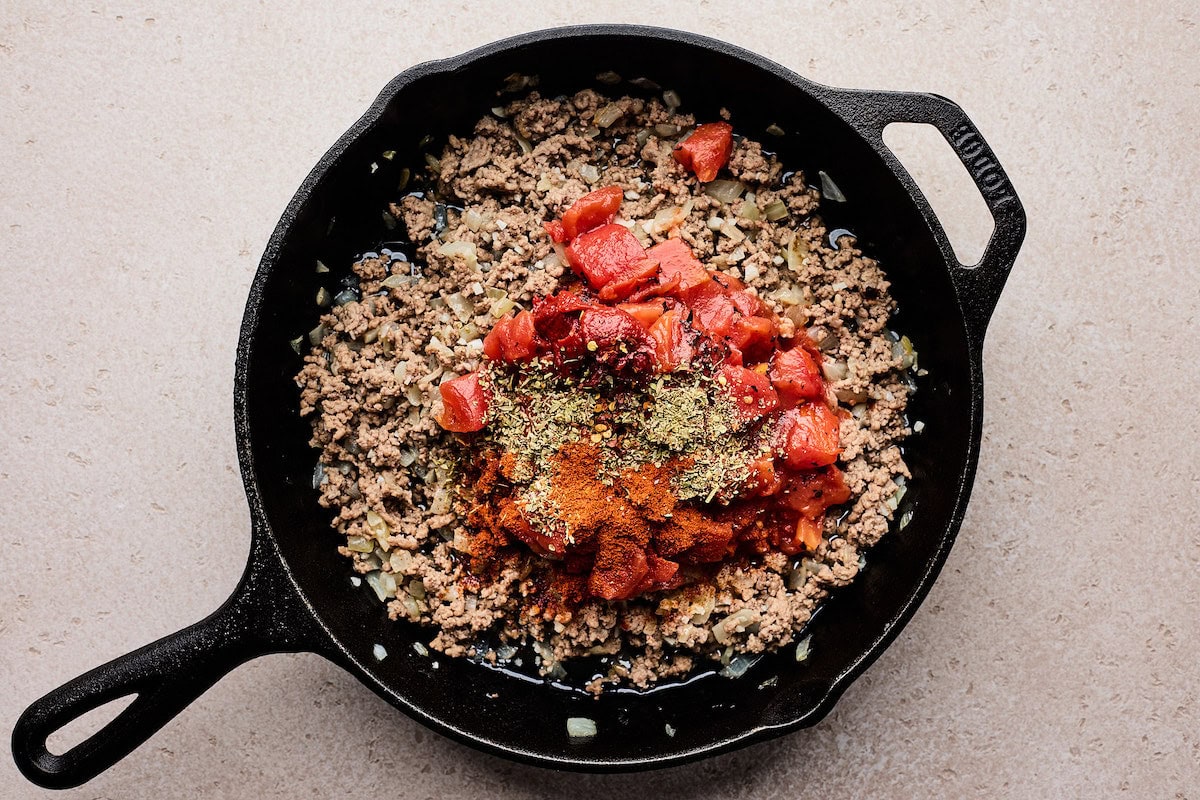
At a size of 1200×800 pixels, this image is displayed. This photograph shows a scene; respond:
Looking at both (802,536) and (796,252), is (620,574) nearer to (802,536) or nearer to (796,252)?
(802,536)

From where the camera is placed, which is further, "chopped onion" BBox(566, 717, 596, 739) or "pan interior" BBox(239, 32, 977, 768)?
"chopped onion" BBox(566, 717, 596, 739)

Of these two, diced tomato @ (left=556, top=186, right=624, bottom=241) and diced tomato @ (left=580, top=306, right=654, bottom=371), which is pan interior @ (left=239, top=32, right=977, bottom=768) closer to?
diced tomato @ (left=556, top=186, right=624, bottom=241)

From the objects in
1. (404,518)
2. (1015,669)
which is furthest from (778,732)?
(404,518)

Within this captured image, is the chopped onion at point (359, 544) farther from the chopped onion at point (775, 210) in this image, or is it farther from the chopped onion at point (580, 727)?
the chopped onion at point (775, 210)

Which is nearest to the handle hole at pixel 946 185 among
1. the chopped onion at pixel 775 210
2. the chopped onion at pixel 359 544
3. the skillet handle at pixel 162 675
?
the chopped onion at pixel 775 210

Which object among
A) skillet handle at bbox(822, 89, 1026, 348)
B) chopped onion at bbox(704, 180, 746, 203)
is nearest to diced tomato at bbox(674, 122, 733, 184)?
chopped onion at bbox(704, 180, 746, 203)

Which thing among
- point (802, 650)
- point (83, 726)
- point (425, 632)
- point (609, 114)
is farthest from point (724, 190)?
point (83, 726)

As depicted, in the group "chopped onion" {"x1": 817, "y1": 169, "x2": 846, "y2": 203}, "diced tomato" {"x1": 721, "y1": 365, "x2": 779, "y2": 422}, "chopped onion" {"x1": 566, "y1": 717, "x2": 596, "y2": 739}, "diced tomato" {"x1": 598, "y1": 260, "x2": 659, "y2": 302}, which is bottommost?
"chopped onion" {"x1": 566, "y1": 717, "x2": 596, "y2": 739}
